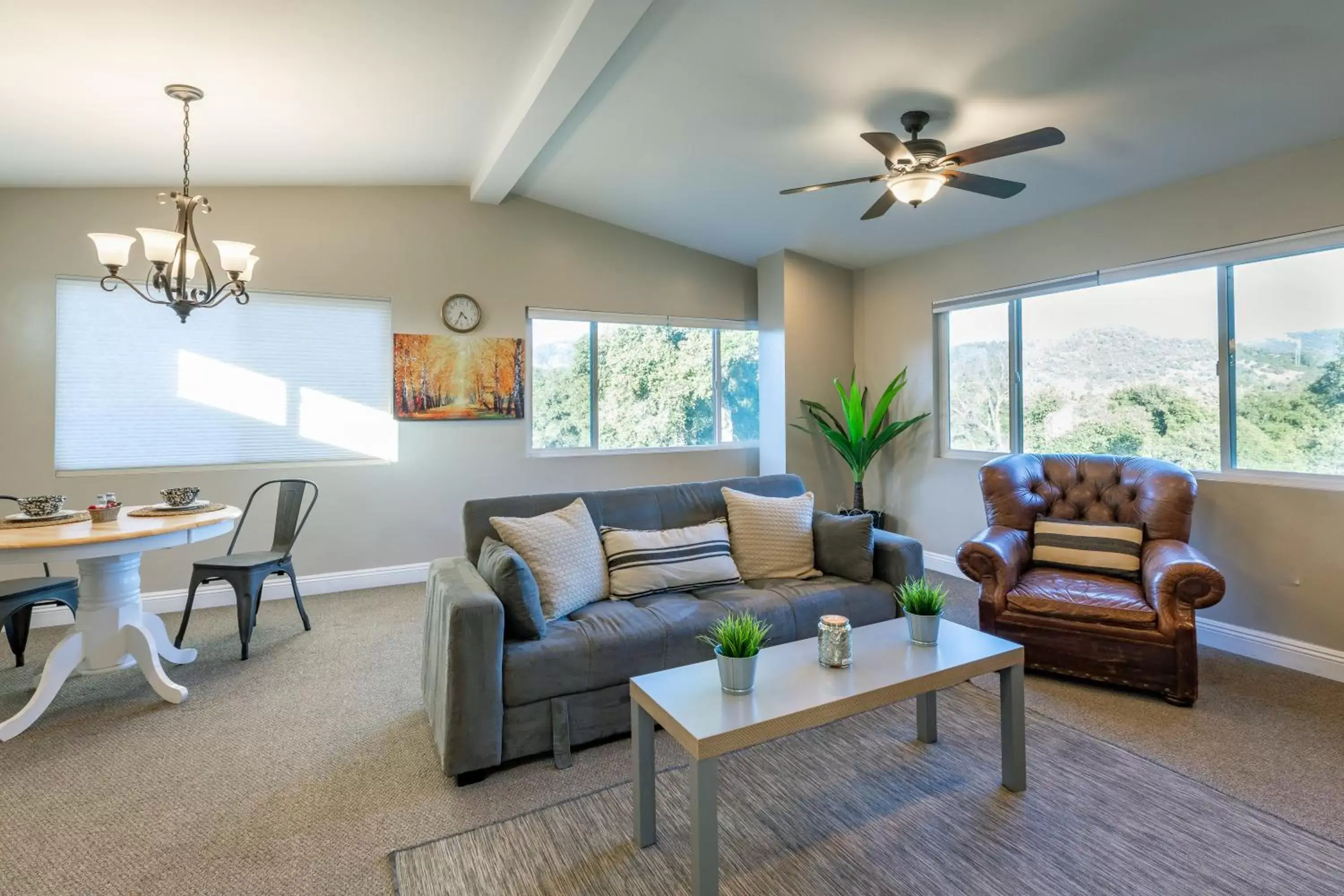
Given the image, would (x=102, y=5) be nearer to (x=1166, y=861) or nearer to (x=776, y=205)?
(x=776, y=205)

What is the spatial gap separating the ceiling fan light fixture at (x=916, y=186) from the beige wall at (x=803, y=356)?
7.53 ft

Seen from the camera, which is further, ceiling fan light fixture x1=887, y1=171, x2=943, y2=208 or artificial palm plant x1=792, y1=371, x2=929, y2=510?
artificial palm plant x1=792, y1=371, x2=929, y2=510

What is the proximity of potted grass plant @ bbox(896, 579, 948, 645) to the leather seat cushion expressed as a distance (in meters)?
0.63

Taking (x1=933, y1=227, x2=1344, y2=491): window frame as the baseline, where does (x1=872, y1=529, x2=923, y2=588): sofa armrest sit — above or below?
below

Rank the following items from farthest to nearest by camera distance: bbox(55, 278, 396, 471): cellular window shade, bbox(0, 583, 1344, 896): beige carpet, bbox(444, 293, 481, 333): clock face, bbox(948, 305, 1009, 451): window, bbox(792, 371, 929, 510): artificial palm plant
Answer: bbox(792, 371, 929, 510): artificial palm plant → bbox(444, 293, 481, 333): clock face → bbox(948, 305, 1009, 451): window → bbox(55, 278, 396, 471): cellular window shade → bbox(0, 583, 1344, 896): beige carpet

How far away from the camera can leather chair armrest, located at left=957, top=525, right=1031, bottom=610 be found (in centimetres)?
290

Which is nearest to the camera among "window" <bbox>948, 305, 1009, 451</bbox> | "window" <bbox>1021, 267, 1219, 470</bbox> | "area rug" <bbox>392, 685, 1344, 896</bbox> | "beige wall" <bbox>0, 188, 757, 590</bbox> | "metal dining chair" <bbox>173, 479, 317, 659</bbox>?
"area rug" <bbox>392, 685, 1344, 896</bbox>

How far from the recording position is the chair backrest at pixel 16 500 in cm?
293

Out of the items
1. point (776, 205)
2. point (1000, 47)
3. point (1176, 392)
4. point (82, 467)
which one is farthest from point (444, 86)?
point (1176, 392)

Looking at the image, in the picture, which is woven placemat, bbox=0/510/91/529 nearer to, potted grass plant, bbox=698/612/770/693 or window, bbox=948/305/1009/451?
potted grass plant, bbox=698/612/770/693

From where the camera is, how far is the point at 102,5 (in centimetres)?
213

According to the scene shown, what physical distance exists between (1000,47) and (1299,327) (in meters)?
2.05

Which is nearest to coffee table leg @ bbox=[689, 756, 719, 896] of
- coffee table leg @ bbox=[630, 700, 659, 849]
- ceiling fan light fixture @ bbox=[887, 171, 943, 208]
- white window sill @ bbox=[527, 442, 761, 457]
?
coffee table leg @ bbox=[630, 700, 659, 849]

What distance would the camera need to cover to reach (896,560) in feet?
9.48
